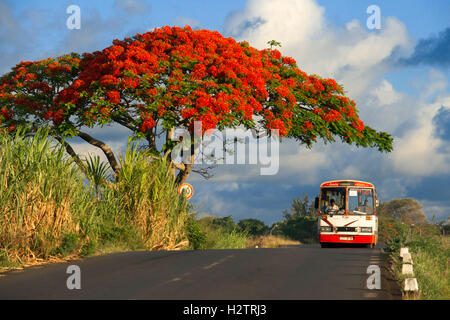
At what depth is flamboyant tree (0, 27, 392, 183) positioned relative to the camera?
80.9 feet

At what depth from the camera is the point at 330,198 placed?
25.7 m

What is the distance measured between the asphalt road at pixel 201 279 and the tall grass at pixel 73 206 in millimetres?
1019

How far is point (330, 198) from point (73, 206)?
13351 mm

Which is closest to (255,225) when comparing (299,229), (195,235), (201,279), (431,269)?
(299,229)

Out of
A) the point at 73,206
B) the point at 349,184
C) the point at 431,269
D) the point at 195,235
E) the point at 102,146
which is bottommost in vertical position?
the point at 431,269

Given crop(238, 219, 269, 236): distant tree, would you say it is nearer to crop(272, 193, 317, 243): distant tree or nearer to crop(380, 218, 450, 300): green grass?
crop(272, 193, 317, 243): distant tree

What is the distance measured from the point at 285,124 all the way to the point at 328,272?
16077mm

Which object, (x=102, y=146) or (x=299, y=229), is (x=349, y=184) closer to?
(x=102, y=146)

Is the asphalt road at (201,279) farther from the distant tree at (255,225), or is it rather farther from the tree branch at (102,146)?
the distant tree at (255,225)

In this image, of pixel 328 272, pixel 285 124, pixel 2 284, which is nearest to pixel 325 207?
pixel 285 124
